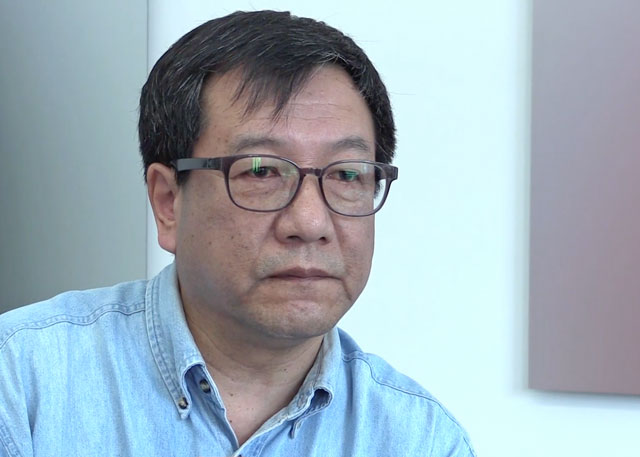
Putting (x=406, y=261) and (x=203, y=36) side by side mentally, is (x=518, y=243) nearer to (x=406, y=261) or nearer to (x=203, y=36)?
(x=406, y=261)

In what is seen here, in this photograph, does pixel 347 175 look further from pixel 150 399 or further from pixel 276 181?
pixel 150 399

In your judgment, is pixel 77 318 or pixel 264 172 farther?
pixel 77 318

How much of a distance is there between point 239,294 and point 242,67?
311 mm

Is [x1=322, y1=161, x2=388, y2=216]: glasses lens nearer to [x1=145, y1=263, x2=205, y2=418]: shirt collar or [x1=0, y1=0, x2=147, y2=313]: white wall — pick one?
[x1=145, y1=263, x2=205, y2=418]: shirt collar

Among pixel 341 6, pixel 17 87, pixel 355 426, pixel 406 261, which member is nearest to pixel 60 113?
pixel 17 87

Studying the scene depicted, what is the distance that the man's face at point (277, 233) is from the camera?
1054 millimetres

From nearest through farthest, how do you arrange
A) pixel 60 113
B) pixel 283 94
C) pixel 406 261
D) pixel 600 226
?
1. pixel 283 94
2. pixel 600 226
3. pixel 406 261
4. pixel 60 113

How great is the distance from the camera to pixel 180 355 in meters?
1.12

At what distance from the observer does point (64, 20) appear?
1.94 m

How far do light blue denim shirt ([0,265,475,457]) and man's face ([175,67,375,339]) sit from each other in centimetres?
10

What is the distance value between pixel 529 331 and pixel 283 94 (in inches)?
35.6

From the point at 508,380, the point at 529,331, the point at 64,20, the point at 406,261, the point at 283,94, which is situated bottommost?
the point at 508,380

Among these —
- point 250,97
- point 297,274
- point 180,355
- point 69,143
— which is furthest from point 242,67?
point 69,143

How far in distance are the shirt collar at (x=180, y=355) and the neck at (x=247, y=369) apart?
→ 0.09ft
